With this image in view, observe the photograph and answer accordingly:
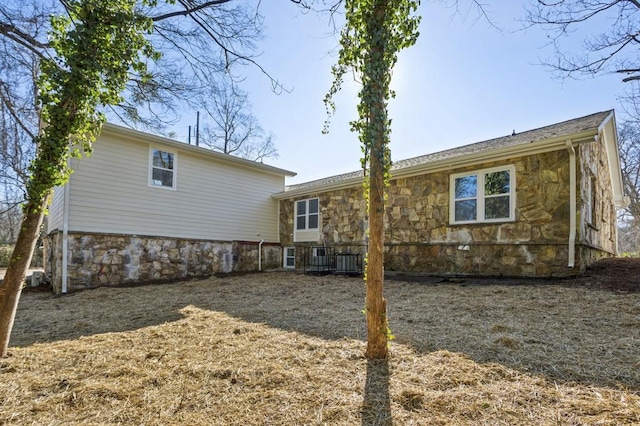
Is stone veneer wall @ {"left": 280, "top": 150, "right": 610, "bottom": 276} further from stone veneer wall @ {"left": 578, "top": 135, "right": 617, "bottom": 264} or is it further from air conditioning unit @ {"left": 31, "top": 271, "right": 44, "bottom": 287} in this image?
air conditioning unit @ {"left": 31, "top": 271, "right": 44, "bottom": 287}

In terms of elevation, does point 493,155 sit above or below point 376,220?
above

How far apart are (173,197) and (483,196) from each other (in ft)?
26.0

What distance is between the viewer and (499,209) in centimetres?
734

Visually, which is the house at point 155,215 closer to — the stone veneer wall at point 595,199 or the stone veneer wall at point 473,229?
the stone veneer wall at point 473,229

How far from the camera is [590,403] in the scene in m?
2.05

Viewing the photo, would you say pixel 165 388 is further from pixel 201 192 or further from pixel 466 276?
pixel 201 192

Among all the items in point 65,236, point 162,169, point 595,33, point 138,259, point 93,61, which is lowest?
point 138,259

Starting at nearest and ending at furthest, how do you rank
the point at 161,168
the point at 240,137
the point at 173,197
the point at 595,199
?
the point at 595,199, the point at 161,168, the point at 173,197, the point at 240,137

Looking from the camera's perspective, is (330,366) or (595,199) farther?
(595,199)

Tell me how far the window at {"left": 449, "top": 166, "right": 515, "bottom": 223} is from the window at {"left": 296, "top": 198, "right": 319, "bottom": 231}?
446cm

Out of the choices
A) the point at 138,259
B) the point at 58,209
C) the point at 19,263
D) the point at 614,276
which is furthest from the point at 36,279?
the point at 614,276

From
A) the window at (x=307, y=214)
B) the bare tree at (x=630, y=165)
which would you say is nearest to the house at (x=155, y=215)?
the window at (x=307, y=214)

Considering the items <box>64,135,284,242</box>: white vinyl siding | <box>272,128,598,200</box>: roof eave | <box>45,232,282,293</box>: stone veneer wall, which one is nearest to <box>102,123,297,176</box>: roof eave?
<box>64,135,284,242</box>: white vinyl siding

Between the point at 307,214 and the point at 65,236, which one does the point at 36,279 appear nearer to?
the point at 65,236
